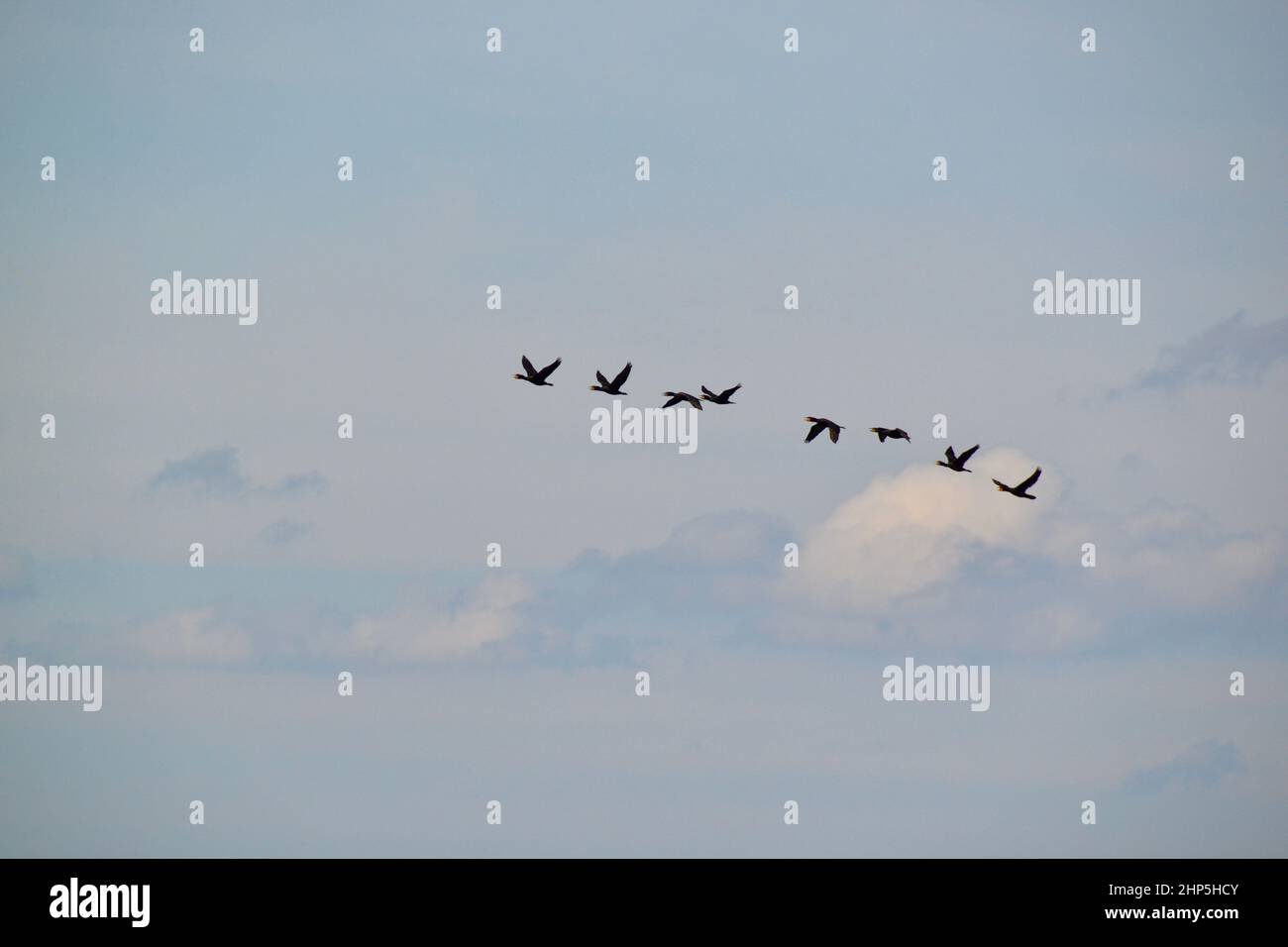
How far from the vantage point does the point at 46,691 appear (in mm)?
127312
